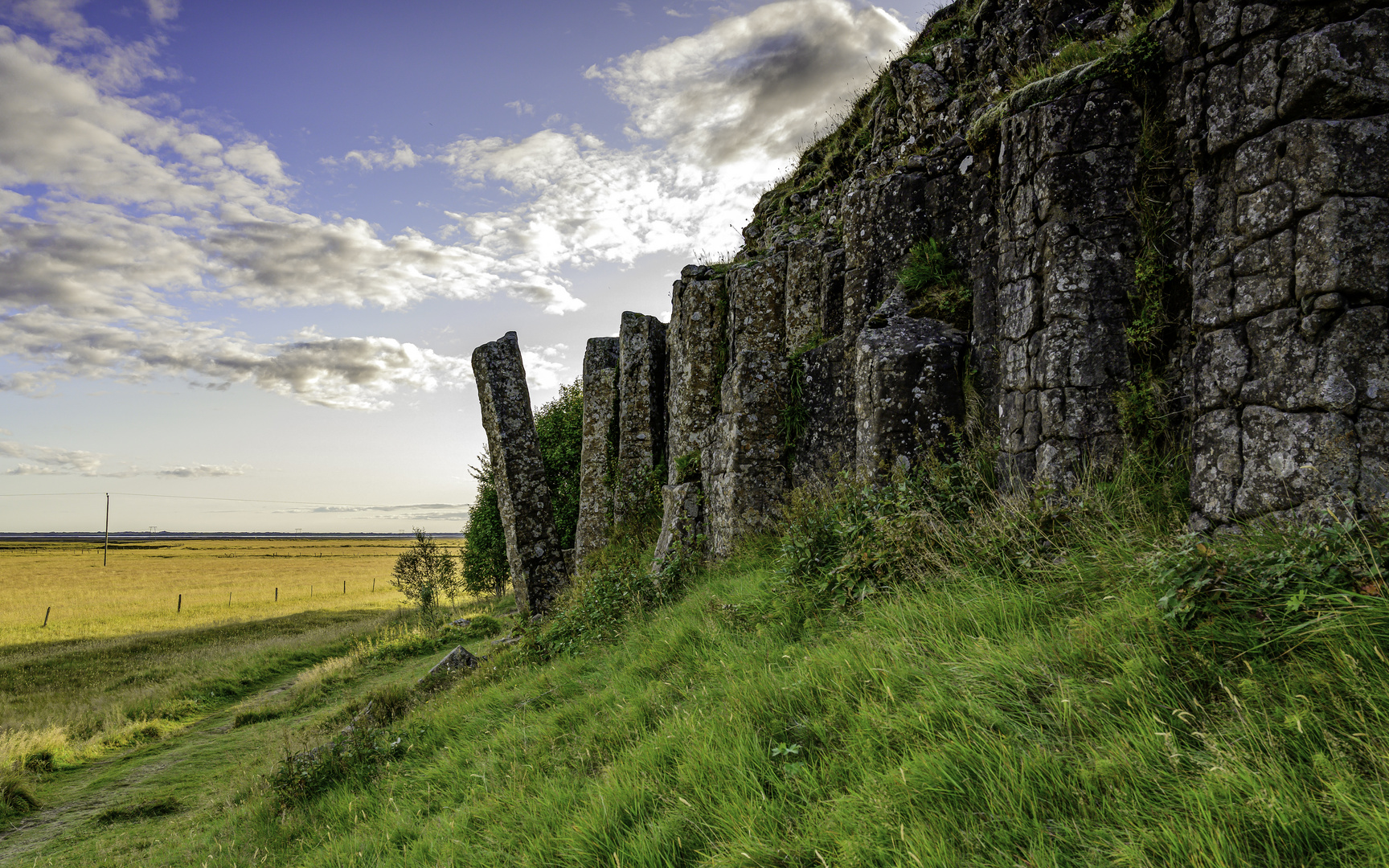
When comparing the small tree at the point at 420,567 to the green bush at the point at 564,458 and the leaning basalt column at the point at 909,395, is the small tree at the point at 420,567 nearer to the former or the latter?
the green bush at the point at 564,458

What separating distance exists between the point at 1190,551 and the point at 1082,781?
1394mm

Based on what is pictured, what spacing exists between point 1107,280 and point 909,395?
2.15 meters

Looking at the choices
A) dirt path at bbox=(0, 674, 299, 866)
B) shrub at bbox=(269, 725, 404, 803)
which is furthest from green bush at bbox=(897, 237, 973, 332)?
dirt path at bbox=(0, 674, 299, 866)

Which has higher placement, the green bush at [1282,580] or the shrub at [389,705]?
the green bush at [1282,580]

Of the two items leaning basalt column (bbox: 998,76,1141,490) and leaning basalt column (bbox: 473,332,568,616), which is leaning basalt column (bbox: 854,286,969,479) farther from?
leaning basalt column (bbox: 473,332,568,616)

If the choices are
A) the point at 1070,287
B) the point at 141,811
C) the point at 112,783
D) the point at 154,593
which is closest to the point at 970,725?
the point at 1070,287

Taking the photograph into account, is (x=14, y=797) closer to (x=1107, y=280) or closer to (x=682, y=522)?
(x=682, y=522)

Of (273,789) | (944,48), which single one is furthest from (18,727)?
(944,48)

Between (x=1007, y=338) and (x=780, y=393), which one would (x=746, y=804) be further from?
(x=780, y=393)

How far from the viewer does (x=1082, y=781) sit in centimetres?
241

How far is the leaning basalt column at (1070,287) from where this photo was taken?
548 cm

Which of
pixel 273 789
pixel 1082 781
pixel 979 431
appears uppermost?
pixel 979 431

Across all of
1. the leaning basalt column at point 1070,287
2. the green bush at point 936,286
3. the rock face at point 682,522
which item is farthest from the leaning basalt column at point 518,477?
the leaning basalt column at point 1070,287

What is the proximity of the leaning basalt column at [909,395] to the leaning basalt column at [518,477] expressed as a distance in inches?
382
